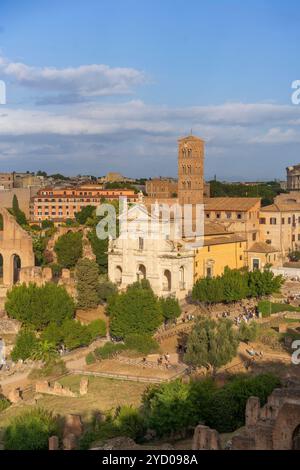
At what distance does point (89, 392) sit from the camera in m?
31.4

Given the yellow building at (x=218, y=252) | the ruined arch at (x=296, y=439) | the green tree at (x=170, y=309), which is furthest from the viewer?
the yellow building at (x=218, y=252)

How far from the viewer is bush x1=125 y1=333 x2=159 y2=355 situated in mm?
36344

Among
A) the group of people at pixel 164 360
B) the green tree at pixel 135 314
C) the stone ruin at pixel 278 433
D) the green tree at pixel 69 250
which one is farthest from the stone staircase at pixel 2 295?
the stone ruin at pixel 278 433

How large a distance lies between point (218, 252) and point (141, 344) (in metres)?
16.2

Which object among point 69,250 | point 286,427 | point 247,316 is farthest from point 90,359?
point 69,250

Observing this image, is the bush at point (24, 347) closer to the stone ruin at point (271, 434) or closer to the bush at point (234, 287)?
the bush at point (234, 287)

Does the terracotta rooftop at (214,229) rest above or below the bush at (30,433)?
above

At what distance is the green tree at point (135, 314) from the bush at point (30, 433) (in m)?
13.9

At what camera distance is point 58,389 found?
31.5 meters

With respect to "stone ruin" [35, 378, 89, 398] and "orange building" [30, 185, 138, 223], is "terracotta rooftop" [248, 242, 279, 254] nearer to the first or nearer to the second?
"stone ruin" [35, 378, 89, 398]

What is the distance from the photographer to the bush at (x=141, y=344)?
36344mm

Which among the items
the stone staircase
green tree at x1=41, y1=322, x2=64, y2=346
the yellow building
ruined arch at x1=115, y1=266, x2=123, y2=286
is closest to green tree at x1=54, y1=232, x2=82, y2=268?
ruined arch at x1=115, y1=266, x2=123, y2=286

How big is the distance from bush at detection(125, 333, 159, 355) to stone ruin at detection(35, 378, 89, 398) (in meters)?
4.96

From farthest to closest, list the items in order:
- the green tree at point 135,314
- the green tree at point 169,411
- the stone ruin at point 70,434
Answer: the green tree at point 135,314, the green tree at point 169,411, the stone ruin at point 70,434
